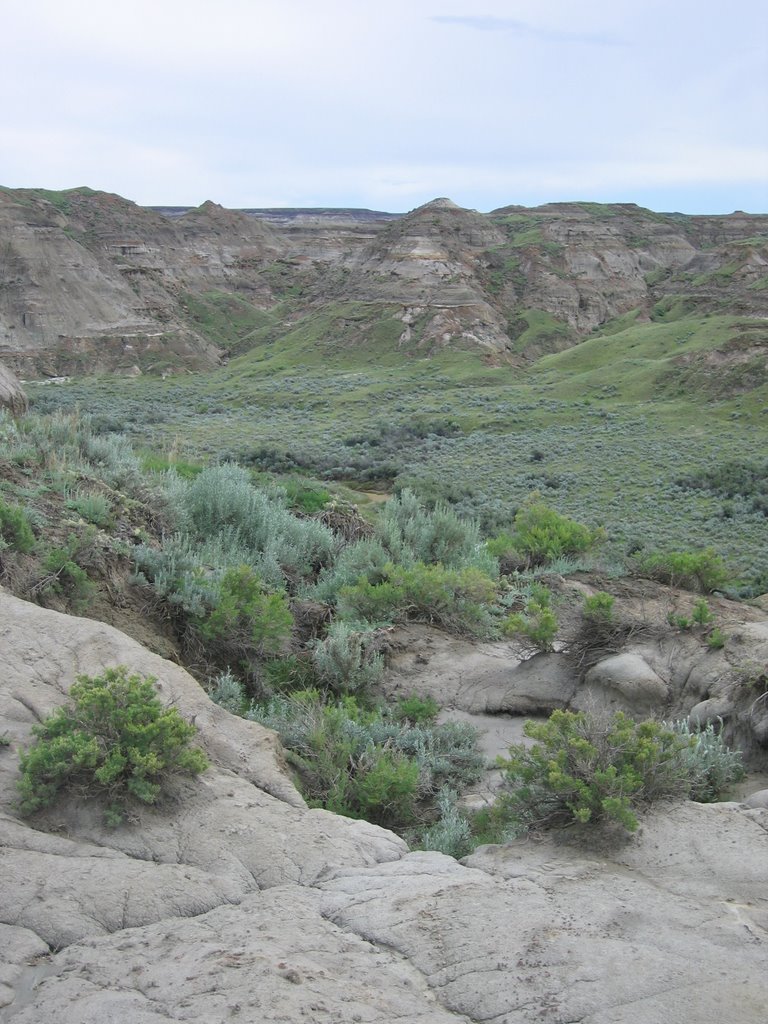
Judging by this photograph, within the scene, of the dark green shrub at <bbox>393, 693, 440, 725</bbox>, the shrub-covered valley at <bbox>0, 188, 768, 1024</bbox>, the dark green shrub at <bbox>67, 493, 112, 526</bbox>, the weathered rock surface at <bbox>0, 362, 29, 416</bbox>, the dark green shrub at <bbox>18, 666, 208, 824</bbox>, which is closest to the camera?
the shrub-covered valley at <bbox>0, 188, 768, 1024</bbox>

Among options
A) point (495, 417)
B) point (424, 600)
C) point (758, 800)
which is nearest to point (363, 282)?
point (495, 417)

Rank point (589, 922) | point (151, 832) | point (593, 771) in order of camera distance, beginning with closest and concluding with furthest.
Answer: point (589, 922), point (151, 832), point (593, 771)

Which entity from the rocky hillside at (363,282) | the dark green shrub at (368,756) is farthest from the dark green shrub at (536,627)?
the rocky hillside at (363,282)

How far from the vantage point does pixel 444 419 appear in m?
44.3

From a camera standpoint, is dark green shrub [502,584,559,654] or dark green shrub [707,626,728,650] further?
dark green shrub [502,584,559,654]

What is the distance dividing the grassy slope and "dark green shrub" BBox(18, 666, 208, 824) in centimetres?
1227

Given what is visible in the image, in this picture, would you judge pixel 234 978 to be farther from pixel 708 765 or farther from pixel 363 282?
pixel 363 282

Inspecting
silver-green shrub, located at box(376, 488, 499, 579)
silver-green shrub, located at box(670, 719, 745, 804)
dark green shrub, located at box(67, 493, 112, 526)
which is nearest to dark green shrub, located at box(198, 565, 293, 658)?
dark green shrub, located at box(67, 493, 112, 526)

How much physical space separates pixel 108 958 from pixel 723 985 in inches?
95.2

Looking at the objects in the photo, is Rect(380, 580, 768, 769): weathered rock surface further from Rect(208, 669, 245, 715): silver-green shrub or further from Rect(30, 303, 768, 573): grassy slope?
Rect(30, 303, 768, 573): grassy slope

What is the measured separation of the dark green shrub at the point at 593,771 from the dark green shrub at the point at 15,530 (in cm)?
A: 476

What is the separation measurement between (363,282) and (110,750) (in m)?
70.6

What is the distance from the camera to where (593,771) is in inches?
197

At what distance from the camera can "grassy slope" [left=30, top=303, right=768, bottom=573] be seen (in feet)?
92.7
